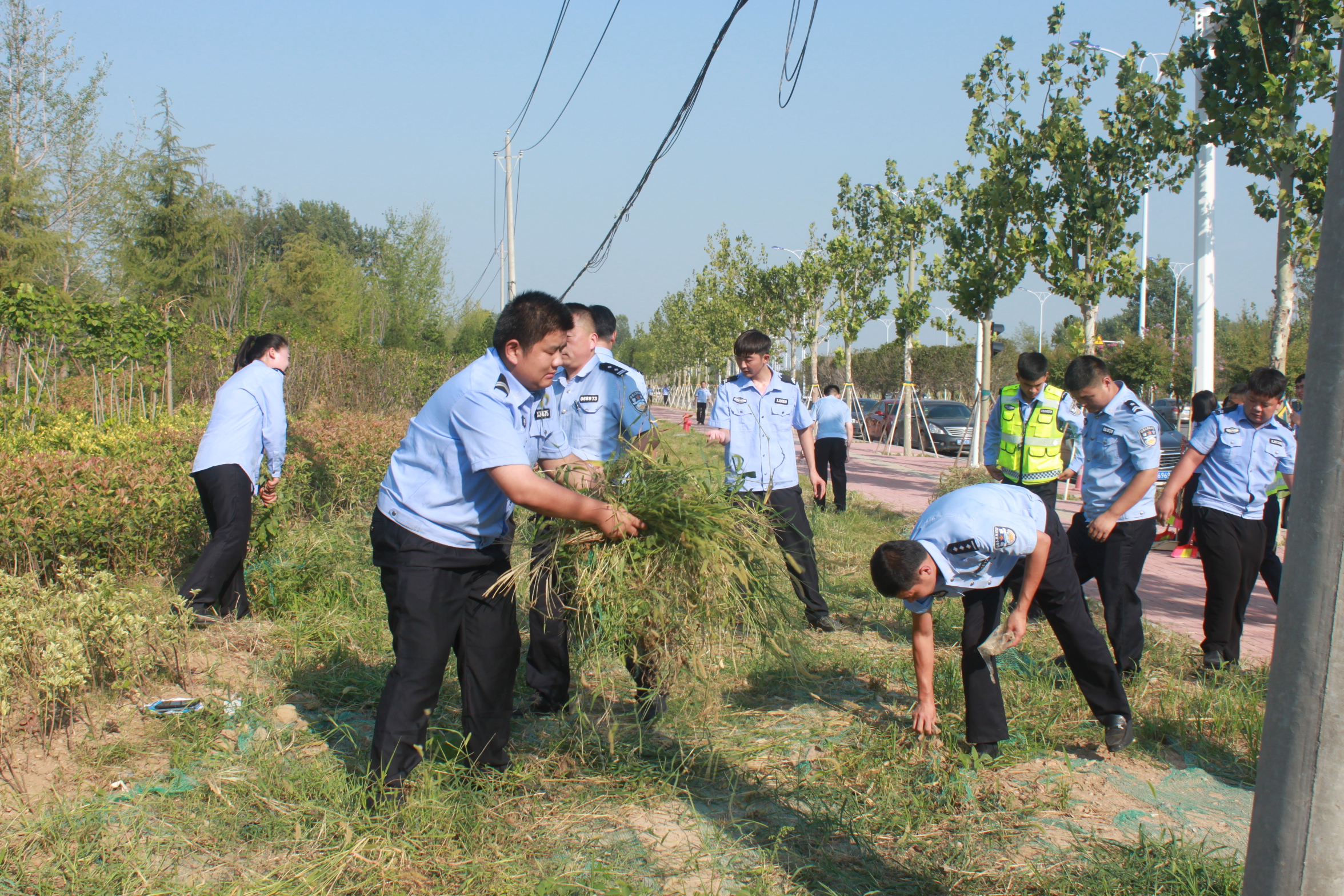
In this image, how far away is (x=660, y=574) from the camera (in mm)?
3250

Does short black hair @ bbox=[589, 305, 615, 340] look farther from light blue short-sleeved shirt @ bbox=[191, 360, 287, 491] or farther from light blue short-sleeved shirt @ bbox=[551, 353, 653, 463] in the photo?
light blue short-sleeved shirt @ bbox=[191, 360, 287, 491]

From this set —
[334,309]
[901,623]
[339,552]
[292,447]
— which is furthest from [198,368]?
[334,309]

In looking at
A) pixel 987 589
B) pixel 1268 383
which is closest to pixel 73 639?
pixel 987 589

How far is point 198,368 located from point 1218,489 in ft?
41.3

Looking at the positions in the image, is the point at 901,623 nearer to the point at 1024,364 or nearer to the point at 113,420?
the point at 1024,364

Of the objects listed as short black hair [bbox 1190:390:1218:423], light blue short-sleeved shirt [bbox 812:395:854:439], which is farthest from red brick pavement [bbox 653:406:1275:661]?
light blue short-sleeved shirt [bbox 812:395:854:439]

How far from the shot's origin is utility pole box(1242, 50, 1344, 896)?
171 centimetres

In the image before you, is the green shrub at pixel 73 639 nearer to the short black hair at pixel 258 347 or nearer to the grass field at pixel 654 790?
the grass field at pixel 654 790

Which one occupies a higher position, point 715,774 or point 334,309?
point 334,309

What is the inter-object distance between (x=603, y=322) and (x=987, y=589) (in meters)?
2.27

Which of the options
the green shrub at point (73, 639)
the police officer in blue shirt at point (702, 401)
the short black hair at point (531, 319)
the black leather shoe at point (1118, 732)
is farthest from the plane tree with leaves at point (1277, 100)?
the police officer in blue shirt at point (702, 401)

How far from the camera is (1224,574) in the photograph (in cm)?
481

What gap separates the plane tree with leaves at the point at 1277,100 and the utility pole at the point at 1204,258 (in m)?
1.29

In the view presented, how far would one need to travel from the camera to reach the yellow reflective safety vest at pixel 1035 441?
610 cm
